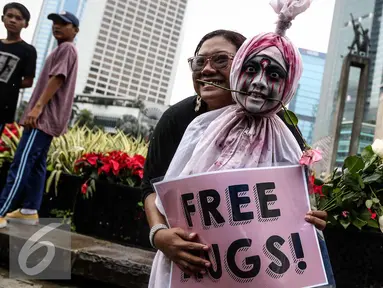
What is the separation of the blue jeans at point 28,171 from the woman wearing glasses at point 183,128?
1718mm

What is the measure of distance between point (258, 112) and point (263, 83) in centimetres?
7

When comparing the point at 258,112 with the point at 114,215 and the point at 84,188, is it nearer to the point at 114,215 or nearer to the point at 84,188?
the point at 114,215

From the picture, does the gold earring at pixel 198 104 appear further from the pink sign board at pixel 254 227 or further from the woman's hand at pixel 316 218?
the woman's hand at pixel 316 218

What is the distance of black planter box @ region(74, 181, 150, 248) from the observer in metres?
2.68

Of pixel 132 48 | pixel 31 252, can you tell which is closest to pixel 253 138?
pixel 31 252

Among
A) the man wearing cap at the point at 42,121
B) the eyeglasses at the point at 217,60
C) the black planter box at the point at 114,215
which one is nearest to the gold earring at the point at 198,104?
the eyeglasses at the point at 217,60

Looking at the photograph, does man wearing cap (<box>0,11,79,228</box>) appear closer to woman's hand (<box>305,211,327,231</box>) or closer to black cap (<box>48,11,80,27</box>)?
black cap (<box>48,11,80,27</box>)

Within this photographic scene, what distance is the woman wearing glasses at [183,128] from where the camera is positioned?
0.94 meters

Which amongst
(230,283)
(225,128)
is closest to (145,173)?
(225,128)

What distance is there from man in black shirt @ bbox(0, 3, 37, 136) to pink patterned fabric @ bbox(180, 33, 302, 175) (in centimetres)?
231

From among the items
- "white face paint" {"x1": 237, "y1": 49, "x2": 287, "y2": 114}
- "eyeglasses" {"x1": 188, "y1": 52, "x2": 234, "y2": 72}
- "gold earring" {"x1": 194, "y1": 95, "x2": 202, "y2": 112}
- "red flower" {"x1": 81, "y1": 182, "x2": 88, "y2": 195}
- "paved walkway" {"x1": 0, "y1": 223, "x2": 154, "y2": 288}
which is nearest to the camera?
"white face paint" {"x1": 237, "y1": 49, "x2": 287, "y2": 114}

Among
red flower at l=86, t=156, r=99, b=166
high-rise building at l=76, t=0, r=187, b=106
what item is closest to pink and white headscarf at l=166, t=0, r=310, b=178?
red flower at l=86, t=156, r=99, b=166

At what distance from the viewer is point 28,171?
2.68 metres

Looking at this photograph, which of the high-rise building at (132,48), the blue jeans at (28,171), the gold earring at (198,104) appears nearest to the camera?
the gold earring at (198,104)
